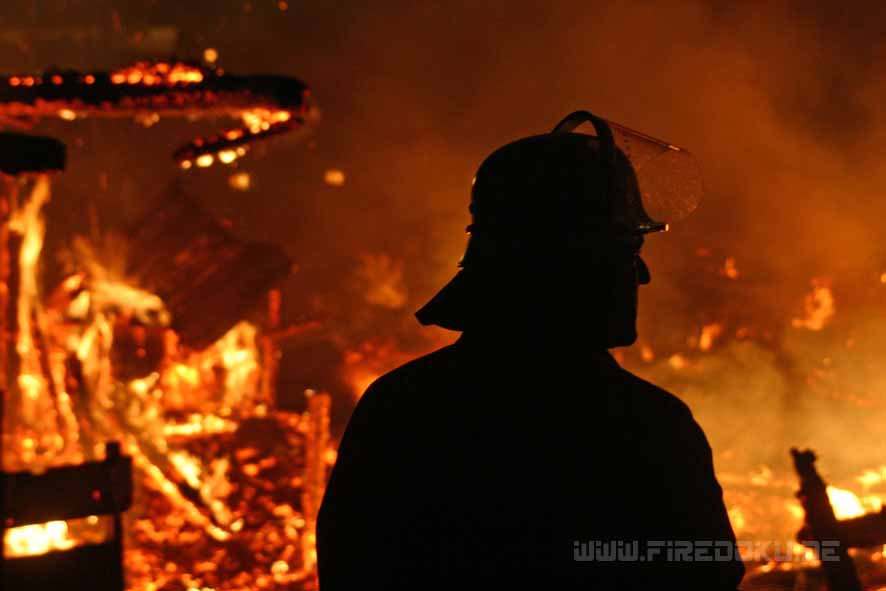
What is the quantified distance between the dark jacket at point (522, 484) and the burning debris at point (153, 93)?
4.59 m

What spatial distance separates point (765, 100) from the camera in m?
7.42

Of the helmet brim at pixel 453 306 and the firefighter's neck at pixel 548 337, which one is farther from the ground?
the helmet brim at pixel 453 306

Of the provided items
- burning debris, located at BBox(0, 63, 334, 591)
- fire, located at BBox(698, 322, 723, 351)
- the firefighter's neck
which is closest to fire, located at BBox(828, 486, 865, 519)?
fire, located at BBox(698, 322, 723, 351)

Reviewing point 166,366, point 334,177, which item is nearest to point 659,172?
point 334,177

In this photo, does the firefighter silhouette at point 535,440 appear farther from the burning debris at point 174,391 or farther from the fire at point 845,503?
the fire at point 845,503

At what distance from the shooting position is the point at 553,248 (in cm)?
134

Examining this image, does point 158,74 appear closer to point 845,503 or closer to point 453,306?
point 453,306

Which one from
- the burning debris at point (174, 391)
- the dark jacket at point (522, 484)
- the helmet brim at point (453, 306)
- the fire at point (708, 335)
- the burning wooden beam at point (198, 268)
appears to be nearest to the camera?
the dark jacket at point (522, 484)

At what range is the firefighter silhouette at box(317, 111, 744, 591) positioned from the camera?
3.83 feet

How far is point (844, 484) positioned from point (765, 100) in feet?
14.5

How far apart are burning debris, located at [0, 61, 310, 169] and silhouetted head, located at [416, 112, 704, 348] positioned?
14.1 ft

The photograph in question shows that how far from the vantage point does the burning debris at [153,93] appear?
16.9 ft

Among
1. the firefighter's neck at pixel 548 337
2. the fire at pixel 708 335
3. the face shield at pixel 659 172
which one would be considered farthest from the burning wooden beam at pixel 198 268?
the firefighter's neck at pixel 548 337

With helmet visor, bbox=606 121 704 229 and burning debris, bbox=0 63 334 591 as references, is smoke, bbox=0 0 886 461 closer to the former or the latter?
burning debris, bbox=0 63 334 591
